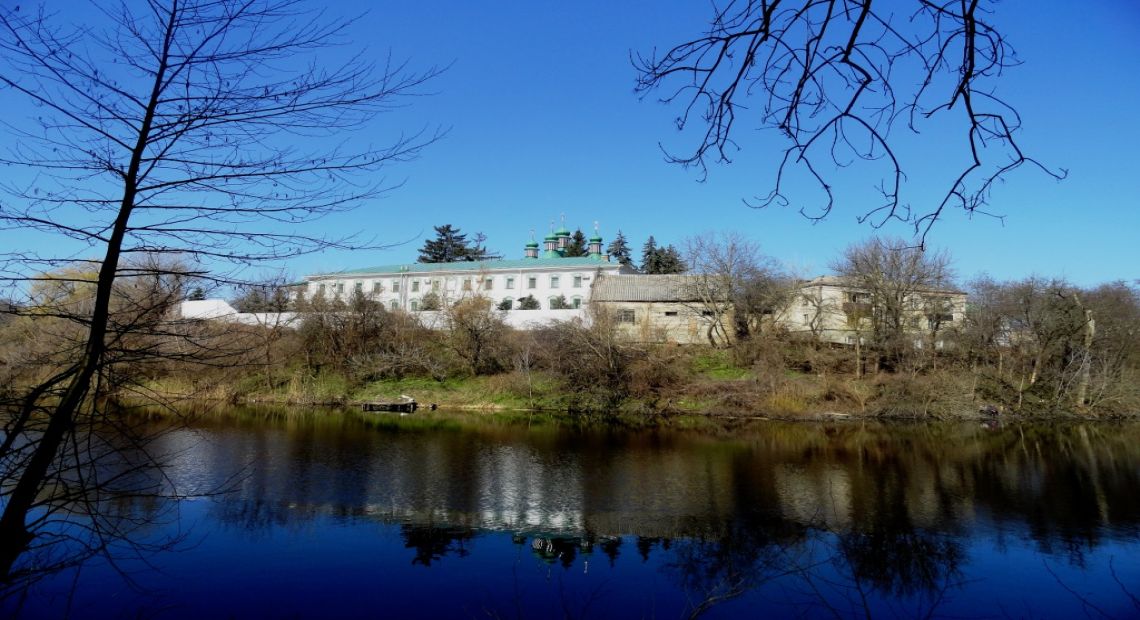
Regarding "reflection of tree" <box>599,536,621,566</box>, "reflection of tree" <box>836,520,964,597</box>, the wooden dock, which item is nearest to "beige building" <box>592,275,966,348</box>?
the wooden dock

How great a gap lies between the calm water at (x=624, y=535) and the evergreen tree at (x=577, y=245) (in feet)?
155

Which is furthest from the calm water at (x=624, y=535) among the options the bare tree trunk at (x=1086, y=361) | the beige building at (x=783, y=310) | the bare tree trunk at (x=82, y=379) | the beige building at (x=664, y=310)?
the beige building at (x=664, y=310)

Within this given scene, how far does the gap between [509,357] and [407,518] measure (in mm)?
21831

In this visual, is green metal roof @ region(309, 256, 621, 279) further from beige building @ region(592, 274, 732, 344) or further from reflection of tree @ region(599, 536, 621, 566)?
reflection of tree @ region(599, 536, 621, 566)

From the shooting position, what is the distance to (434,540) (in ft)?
36.4

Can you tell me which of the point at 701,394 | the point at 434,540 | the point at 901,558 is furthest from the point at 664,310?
the point at 434,540

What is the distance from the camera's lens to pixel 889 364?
32.4 meters

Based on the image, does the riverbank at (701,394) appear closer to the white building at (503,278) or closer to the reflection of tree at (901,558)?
the reflection of tree at (901,558)

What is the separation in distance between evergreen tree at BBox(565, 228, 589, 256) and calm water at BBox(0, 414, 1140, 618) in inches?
1857

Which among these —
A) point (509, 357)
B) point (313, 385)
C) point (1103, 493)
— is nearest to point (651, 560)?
point (1103, 493)

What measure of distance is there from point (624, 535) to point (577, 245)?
2258 inches

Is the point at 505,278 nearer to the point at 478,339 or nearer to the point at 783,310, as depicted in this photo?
the point at 478,339

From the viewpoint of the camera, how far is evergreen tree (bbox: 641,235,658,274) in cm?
6575

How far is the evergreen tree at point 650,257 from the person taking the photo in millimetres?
65750
